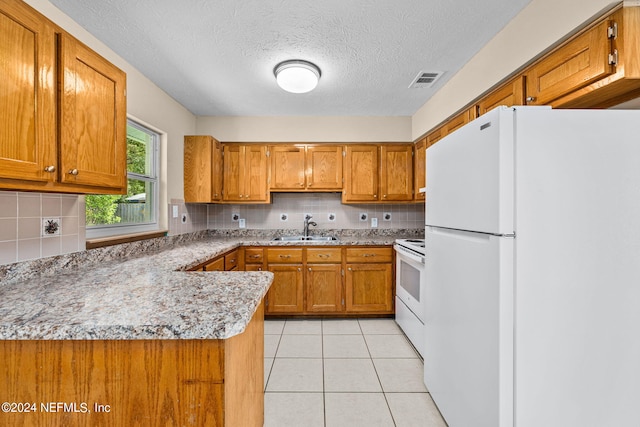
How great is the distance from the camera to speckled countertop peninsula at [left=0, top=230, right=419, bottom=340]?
82 centimetres

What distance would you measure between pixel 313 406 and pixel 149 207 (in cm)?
221

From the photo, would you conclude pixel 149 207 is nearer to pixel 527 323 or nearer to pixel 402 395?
pixel 402 395

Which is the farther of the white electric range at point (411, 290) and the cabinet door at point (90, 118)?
the white electric range at point (411, 290)

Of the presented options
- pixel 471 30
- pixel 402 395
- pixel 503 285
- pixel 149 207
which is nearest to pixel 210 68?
pixel 149 207

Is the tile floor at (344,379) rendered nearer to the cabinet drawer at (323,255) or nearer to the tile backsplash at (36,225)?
the cabinet drawer at (323,255)

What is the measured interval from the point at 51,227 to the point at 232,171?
2.00 m

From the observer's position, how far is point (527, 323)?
1.09 meters

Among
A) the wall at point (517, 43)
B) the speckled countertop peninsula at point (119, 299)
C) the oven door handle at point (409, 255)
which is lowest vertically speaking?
the oven door handle at point (409, 255)

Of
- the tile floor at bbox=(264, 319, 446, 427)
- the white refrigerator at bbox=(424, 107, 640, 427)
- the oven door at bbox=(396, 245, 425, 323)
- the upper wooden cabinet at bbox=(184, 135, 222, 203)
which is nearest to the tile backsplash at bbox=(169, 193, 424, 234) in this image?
the upper wooden cabinet at bbox=(184, 135, 222, 203)

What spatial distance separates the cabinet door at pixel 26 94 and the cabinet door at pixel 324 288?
7.70ft

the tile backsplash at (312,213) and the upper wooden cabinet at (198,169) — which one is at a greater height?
the upper wooden cabinet at (198,169)

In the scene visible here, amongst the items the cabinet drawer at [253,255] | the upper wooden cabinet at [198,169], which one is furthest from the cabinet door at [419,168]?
the upper wooden cabinet at [198,169]

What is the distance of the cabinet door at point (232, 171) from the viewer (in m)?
3.43

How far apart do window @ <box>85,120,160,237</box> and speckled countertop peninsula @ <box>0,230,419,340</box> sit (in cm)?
32
